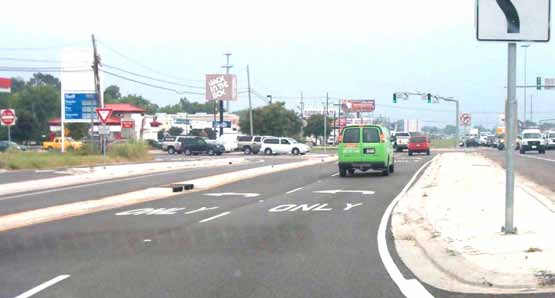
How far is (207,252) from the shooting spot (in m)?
12.5

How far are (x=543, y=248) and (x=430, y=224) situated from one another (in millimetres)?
3984

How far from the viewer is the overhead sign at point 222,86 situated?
10300 cm

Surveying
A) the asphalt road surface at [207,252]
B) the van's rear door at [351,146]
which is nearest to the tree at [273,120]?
the van's rear door at [351,146]

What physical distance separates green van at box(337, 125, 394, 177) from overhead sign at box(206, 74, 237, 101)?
6958 centimetres

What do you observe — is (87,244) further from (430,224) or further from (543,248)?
(543,248)

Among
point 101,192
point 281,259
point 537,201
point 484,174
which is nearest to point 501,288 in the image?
point 281,259

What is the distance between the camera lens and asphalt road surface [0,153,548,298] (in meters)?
9.56

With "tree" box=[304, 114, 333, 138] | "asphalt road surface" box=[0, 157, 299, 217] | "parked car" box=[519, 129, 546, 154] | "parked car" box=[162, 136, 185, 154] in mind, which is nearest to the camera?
"asphalt road surface" box=[0, 157, 299, 217]

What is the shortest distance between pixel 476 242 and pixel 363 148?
2135 centimetres

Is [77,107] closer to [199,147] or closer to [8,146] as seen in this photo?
[8,146]

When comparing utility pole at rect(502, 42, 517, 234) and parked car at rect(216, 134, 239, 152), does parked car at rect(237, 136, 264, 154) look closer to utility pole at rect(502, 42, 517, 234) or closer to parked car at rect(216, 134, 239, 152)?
parked car at rect(216, 134, 239, 152)

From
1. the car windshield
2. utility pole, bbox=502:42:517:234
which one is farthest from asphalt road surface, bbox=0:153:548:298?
the car windshield

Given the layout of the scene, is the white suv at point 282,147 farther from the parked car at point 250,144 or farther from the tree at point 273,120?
the tree at point 273,120

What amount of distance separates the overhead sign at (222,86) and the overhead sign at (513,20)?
90970mm
